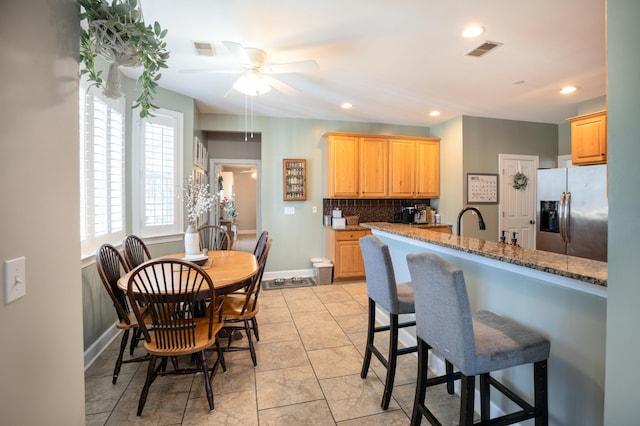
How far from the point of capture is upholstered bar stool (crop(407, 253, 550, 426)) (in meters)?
1.28

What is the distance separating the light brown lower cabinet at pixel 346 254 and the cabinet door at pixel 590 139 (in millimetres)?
3078

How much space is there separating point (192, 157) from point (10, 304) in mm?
3647

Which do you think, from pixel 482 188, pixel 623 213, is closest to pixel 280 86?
pixel 623 213

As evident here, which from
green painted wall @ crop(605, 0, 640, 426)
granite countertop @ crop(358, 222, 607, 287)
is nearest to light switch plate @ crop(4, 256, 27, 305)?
green painted wall @ crop(605, 0, 640, 426)

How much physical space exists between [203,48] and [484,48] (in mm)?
2628

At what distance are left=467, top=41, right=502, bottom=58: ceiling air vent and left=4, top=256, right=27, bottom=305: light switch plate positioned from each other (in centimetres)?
340

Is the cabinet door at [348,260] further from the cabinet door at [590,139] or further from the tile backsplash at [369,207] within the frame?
the cabinet door at [590,139]

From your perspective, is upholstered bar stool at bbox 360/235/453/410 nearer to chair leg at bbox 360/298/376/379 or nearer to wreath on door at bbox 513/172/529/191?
chair leg at bbox 360/298/376/379

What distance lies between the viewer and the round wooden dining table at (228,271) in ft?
6.98

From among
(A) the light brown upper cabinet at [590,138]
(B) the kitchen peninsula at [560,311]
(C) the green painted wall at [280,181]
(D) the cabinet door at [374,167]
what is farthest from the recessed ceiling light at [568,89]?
(B) the kitchen peninsula at [560,311]

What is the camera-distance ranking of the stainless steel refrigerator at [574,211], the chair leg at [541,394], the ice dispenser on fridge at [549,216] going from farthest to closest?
the ice dispenser on fridge at [549,216] < the stainless steel refrigerator at [574,211] < the chair leg at [541,394]

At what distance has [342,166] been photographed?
4.98 m

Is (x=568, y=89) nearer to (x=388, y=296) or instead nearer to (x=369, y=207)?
(x=369, y=207)

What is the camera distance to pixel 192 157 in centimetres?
418
